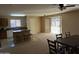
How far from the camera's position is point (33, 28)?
1896 mm

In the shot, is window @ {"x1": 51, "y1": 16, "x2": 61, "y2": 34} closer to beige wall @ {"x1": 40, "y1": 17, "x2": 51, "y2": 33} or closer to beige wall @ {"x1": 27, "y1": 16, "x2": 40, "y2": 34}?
beige wall @ {"x1": 40, "y1": 17, "x2": 51, "y2": 33}

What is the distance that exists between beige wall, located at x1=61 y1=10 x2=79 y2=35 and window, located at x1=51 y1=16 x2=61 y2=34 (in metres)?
0.07

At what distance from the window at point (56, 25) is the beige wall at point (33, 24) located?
0.25 metres

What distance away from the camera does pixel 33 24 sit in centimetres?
195

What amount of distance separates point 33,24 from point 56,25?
415mm

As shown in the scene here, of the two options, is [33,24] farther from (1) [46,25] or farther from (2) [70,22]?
(2) [70,22]

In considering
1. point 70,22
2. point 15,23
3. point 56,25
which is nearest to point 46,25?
point 56,25

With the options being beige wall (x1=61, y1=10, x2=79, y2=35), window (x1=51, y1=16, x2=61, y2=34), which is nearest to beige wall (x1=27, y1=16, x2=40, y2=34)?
window (x1=51, y1=16, x2=61, y2=34)

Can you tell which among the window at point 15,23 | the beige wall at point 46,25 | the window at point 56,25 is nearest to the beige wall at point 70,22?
the window at point 56,25

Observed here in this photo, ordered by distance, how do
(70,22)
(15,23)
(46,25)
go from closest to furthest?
(70,22) < (46,25) < (15,23)

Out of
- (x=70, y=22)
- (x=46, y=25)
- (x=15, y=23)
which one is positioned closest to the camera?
(x=70, y=22)

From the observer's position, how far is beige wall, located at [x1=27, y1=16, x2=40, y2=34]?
189 centimetres
